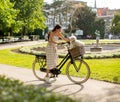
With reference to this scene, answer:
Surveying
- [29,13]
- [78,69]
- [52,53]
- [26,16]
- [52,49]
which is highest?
[29,13]

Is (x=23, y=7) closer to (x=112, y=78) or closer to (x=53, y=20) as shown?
(x=112, y=78)

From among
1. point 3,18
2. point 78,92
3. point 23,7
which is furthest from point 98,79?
point 23,7

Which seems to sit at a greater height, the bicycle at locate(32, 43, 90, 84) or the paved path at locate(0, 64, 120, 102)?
the bicycle at locate(32, 43, 90, 84)

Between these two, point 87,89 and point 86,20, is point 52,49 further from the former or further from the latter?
point 86,20

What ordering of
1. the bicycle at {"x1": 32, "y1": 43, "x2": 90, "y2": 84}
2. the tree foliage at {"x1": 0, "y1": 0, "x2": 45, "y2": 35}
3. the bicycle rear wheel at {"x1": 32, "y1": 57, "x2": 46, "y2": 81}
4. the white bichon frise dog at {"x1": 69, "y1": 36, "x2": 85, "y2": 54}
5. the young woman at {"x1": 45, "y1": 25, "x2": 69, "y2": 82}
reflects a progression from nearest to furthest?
1. the white bichon frise dog at {"x1": 69, "y1": 36, "x2": 85, "y2": 54}
2. the bicycle at {"x1": 32, "y1": 43, "x2": 90, "y2": 84}
3. the young woman at {"x1": 45, "y1": 25, "x2": 69, "y2": 82}
4. the bicycle rear wheel at {"x1": 32, "y1": 57, "x2": 46, "y2": 81}
5. the tree foliage at {"x1": 0, "y1": 0, "x2": 45, "y2": 35}

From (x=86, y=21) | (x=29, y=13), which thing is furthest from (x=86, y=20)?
(x=29, y=13)

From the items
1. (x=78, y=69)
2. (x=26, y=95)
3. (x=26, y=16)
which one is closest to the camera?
(x=26, y=95)

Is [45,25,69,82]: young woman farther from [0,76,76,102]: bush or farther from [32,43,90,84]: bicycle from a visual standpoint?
[0,76,76,102]: bush

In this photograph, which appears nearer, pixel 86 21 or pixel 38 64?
pixel 38 64

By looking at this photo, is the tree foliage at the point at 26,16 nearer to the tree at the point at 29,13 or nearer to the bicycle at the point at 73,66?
the tree at the point at 29,13

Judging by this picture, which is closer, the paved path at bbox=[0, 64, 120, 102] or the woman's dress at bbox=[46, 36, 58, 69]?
the paved path at bbox=[0, 64, 120, 102]

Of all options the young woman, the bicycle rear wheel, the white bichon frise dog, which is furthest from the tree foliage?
the white bichon frise dog

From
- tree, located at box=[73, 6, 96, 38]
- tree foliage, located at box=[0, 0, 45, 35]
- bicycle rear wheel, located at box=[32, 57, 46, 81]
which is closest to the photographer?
bicycle rear wheel, located at box=[32, 57, 46, 81]

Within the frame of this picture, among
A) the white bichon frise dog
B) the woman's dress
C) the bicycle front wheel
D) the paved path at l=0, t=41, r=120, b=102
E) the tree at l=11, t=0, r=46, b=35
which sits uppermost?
the tree at l=11, t=0, r=46, b=35
